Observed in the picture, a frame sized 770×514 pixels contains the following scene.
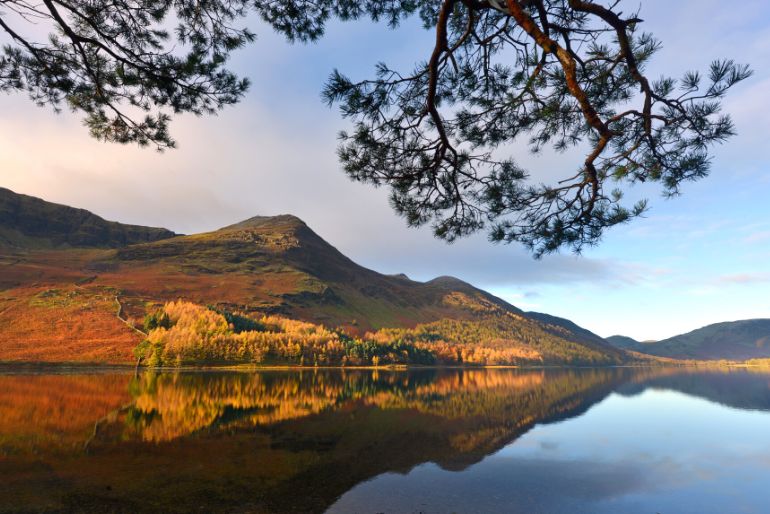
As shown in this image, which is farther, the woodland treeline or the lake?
the woodland treeline

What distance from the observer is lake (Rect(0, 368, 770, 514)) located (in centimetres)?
1575

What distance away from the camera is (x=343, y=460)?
22.8 metres

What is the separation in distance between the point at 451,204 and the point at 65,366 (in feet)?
373

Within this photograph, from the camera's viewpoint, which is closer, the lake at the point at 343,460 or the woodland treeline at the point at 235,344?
the lake at the point at 343,460

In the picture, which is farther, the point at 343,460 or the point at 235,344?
the point at 235,344

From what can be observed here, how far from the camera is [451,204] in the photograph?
14578 mm

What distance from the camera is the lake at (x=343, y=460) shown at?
15750mm

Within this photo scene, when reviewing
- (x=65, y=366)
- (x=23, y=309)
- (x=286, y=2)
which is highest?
(x=286, y=2)

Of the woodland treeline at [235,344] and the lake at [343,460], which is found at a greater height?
the woodland treeline at [235,344]

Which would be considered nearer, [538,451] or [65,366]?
[538,451]

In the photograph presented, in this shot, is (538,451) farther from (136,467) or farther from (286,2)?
(286,2)

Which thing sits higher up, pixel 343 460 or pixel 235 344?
pixel 235 344

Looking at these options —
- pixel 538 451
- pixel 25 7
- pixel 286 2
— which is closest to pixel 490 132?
pixel 286 2

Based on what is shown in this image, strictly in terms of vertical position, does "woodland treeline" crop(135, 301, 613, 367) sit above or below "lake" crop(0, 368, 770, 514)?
above
